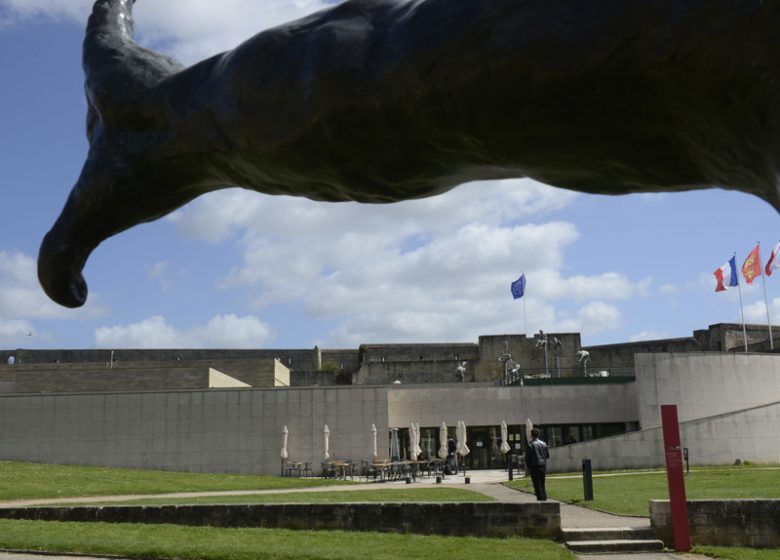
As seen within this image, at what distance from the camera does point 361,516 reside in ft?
37.2

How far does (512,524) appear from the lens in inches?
420

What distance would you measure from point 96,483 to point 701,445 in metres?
20.5

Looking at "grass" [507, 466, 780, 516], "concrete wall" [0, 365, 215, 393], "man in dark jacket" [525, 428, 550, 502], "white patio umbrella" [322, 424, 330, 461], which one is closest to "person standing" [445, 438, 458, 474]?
"white patio umbrella" [322, 424, 330, 461]

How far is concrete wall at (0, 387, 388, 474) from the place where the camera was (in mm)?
33438

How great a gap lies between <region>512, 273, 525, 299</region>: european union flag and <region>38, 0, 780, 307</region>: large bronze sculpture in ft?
147

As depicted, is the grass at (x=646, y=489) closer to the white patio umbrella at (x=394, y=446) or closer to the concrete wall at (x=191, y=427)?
the concrete wall at (x=191, y=427)

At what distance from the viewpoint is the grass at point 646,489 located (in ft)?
47.4

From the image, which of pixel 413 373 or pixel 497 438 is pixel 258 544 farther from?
pixel 413 373

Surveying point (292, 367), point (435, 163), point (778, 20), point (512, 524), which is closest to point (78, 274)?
point (435, 163)

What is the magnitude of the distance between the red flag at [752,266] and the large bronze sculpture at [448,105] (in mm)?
40155

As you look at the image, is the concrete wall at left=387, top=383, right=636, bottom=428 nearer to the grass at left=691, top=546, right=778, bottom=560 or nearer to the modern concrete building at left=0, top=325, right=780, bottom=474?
the modern concrete building at left=0, top=325, right=780, bottom=474

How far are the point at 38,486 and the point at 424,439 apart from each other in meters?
20.0

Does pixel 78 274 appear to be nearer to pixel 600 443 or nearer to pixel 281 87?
pixel 281 87

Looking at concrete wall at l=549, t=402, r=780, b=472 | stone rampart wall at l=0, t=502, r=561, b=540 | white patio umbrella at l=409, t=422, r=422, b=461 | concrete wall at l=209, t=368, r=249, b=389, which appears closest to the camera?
stone rampart wall at l=0, t=502, r=561, b=540
